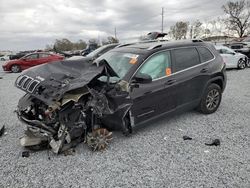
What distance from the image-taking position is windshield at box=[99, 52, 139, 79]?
386cm

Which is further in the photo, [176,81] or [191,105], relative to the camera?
[191,105]

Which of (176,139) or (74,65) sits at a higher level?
(74,65)

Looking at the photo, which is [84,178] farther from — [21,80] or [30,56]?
[30,56]

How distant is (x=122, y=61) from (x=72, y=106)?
1.37m

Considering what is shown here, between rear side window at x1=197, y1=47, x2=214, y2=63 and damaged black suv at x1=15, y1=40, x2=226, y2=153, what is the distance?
557 mm

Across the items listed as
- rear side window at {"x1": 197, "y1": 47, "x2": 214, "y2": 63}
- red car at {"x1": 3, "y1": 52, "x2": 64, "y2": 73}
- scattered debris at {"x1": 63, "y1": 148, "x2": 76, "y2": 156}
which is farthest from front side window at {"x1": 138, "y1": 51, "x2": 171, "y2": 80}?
red car at {"x1": 3, "y1": 52, "x2": 64, "y2": 73}

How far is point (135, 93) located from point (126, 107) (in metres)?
0.31

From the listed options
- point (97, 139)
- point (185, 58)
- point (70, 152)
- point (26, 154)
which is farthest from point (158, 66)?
point (26, 154)

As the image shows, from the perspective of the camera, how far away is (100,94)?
134 inches

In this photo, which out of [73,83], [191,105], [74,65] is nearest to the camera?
[73,83]

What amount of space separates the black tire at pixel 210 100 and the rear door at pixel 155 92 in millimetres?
999

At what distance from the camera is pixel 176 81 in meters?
4.20

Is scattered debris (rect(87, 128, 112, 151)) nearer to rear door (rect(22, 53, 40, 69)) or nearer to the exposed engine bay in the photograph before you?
the exposed engine bay

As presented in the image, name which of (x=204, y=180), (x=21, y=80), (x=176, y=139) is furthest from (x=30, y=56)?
(x=204, y=180)
